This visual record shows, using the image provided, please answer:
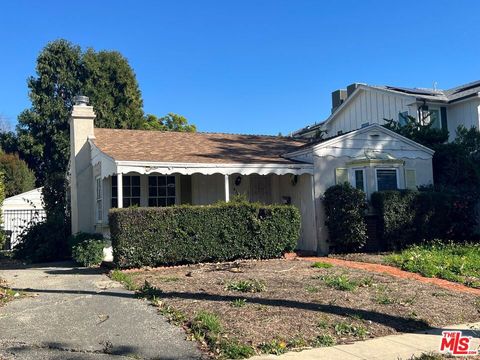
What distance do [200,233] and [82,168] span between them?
5.75 m

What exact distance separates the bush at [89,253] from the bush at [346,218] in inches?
261

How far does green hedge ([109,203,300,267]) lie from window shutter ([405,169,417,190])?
4605 millimetres

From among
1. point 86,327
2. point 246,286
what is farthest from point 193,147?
point 86,327

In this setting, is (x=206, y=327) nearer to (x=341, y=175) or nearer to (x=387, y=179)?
(x=341, y=175)

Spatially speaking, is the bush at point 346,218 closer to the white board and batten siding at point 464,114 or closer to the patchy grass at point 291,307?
the patchy grass at point 291,307

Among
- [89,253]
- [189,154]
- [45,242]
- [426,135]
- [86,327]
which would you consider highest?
[426,135]

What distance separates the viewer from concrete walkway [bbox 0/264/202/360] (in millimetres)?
5812

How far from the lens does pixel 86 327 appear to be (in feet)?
22.4

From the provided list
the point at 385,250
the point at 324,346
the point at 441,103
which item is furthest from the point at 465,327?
the point at 441,103

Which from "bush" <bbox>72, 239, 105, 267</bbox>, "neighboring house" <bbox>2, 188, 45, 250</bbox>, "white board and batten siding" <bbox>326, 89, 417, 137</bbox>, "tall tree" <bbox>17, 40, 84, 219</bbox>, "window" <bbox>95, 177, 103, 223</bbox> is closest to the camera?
"bush" <bbox>72, 239, 105, 267</bbox>

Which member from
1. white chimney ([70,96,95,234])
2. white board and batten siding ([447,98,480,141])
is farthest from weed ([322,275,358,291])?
white board and batten siding ([447,98,480,141])

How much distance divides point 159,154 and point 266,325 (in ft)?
27.8

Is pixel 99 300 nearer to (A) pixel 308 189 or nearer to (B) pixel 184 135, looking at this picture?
(A) pixel 308 189

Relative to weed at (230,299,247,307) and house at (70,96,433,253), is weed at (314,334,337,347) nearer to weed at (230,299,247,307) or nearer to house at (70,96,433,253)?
weed at (230,299,247,307)
